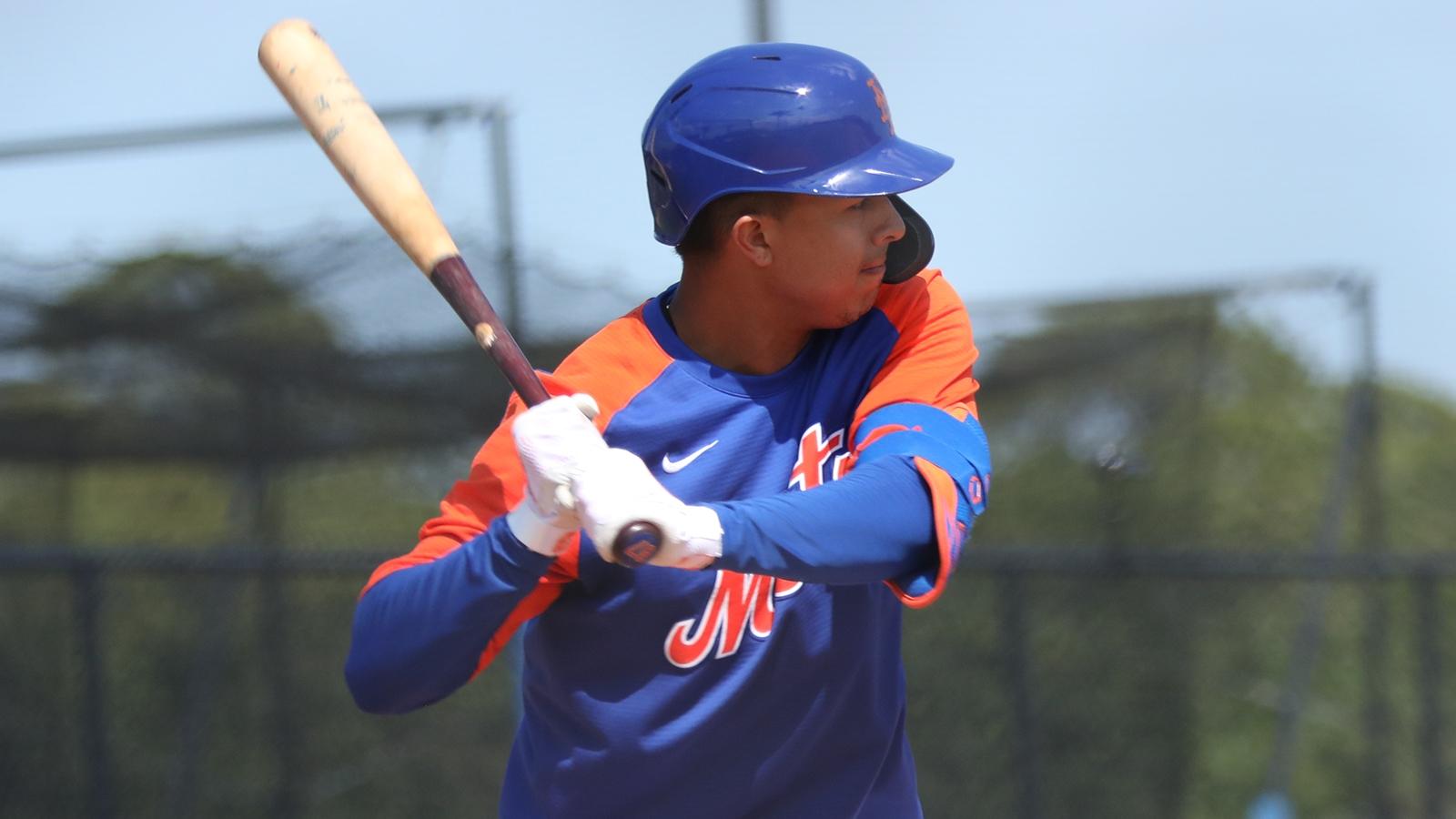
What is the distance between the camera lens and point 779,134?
1778 mm

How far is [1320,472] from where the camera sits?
7012 millimetres

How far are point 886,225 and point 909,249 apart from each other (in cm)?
11

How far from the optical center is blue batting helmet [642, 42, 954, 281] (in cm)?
178

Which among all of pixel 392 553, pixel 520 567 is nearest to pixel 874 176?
pixel 520 567

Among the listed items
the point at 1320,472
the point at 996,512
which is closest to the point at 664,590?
the point at 996,512

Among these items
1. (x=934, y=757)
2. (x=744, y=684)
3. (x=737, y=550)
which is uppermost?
(x=737, y=550)

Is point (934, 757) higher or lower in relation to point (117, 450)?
lower

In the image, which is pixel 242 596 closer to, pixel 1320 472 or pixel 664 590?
pixel 664 590

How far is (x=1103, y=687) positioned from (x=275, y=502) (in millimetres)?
2924

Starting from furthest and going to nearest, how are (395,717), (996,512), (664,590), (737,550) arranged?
1. (996,512)
2. (395,717)
3. (664,590)
4. (737,550)

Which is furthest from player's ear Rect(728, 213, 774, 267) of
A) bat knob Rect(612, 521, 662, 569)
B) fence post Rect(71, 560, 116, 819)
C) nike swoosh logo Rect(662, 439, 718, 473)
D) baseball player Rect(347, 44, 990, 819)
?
fence post Rect(71, 560, 116, 819)

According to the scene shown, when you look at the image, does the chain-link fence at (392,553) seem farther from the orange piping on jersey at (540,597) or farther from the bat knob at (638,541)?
the bat knob at (638,541)

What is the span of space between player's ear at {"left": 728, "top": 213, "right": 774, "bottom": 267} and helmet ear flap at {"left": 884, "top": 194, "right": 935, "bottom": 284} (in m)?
0.17

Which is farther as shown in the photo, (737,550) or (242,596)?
(242,596)
